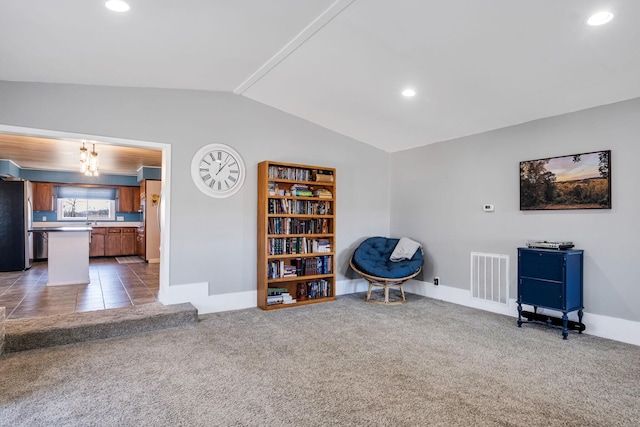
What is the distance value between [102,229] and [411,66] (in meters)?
8.70

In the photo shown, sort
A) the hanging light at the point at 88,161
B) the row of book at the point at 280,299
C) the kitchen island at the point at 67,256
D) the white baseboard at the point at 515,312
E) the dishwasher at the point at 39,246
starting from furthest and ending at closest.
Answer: the dishwasher at the point at 39,246 → the hanging light at the point at 88,161 → the kitchen island at the point at 67,256 → the row of book at the point at 280,299 → the white baseboard at the point at 515,312

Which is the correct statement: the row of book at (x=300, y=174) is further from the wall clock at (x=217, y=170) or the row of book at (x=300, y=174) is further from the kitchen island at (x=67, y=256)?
the kitchen island at (x=67, y=256)

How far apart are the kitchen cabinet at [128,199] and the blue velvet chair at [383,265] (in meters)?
7.06

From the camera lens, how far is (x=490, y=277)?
4668 mm

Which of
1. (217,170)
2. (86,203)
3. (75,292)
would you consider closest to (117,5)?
(217,170)

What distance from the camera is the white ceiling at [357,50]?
8.54ft

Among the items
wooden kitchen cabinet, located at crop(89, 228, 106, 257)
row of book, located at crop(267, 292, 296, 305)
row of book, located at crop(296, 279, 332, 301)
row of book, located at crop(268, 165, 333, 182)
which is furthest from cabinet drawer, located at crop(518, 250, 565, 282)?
wooden kitchen cabinet, located at crop(89, 228, 106, 257)

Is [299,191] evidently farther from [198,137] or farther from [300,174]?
[198,137]

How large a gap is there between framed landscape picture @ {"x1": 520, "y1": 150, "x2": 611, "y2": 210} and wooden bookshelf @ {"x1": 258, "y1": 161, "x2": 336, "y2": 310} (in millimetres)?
2458

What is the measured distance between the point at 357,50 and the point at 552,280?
2999 millimetres

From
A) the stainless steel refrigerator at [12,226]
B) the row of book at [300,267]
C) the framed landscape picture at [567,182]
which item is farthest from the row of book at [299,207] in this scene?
the stainless steel refrigerator at [12,226]

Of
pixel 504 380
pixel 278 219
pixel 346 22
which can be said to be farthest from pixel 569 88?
pixel 278 219

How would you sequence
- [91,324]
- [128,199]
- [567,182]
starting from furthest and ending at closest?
[128,199] → [567,182] → [91,324]

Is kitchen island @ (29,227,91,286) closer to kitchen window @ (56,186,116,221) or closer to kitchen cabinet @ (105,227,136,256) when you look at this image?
kitchen cabinet @ (105,227,136,256)
